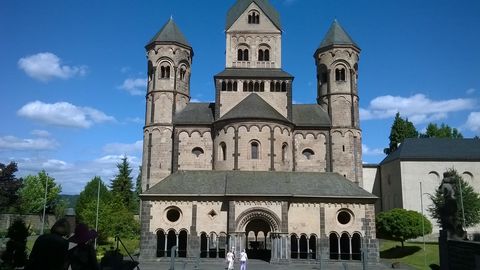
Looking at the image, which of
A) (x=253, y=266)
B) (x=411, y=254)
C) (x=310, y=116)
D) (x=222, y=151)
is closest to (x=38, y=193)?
(x=222, y=151)

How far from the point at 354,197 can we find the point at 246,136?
1350cm

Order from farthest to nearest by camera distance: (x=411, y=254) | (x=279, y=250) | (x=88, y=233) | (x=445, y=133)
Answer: (x=445, y=133)
(x=411, y=254)
(x=279, y=250)
(x=88, y=233)

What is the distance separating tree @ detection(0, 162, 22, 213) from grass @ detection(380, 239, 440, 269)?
153 ft

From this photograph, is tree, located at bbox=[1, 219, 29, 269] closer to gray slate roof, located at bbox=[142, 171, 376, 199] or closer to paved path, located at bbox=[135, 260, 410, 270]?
paved path, located at bbox=[135, 260, 410, 270]

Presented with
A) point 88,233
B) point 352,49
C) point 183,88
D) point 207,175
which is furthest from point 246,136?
point 88,233

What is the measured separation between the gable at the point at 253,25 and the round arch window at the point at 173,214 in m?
26.5

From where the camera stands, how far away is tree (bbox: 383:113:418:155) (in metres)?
79.5

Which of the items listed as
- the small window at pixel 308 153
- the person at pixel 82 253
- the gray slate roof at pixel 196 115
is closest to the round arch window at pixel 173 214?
the gray slate roof at pixel 196 115

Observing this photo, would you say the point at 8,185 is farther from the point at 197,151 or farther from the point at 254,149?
the point at 254,149

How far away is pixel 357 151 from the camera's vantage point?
164 ft

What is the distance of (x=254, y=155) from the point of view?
4481 centimetres

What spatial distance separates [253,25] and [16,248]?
40206 millimetres

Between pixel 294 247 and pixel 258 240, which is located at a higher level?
pixel 258 240

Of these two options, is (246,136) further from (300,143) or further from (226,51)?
(226,51)
